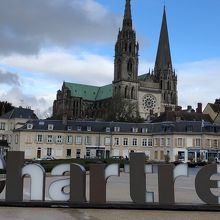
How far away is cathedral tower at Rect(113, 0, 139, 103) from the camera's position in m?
156

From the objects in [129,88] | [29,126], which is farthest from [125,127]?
[129,88]

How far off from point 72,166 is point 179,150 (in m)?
71.2

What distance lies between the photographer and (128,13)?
165875 mm

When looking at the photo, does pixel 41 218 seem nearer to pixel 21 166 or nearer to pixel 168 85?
pixel 21 166

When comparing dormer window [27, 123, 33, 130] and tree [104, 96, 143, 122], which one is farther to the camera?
tree [104, 96, 143, 122]

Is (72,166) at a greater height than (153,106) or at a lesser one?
lesser

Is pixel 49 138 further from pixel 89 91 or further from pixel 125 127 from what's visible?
pixel 89 91

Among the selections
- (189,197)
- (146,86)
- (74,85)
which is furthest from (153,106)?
(189,197)

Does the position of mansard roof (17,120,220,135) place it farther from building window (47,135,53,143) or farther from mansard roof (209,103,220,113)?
mansard roof (209,103,220,113)

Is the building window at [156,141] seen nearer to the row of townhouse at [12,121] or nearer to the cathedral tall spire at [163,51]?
the row of townhouse at [12,121]

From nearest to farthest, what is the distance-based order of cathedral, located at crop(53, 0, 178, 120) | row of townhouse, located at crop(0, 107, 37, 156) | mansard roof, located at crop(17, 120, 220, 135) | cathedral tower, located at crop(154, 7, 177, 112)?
1. mansard roof, located at crop(17, 120, 220, 135)
2. row of townhouse, located at crop(0, 107, 37, 156)
3. cathedral, located at crop(53, 0, 178, 120)
4. cathedral tower, located at crop(154, 7, 177, 112)

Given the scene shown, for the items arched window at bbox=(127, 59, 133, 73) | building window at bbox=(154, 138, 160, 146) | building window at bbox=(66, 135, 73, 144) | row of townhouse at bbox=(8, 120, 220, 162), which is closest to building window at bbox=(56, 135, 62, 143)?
row of townhouse at bbox=(8, 120, 220, 162)

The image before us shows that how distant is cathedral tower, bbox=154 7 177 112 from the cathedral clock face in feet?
22.7

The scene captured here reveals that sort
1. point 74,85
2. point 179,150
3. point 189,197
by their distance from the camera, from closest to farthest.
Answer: point 189,197 < point 179,150 < point 74,85
